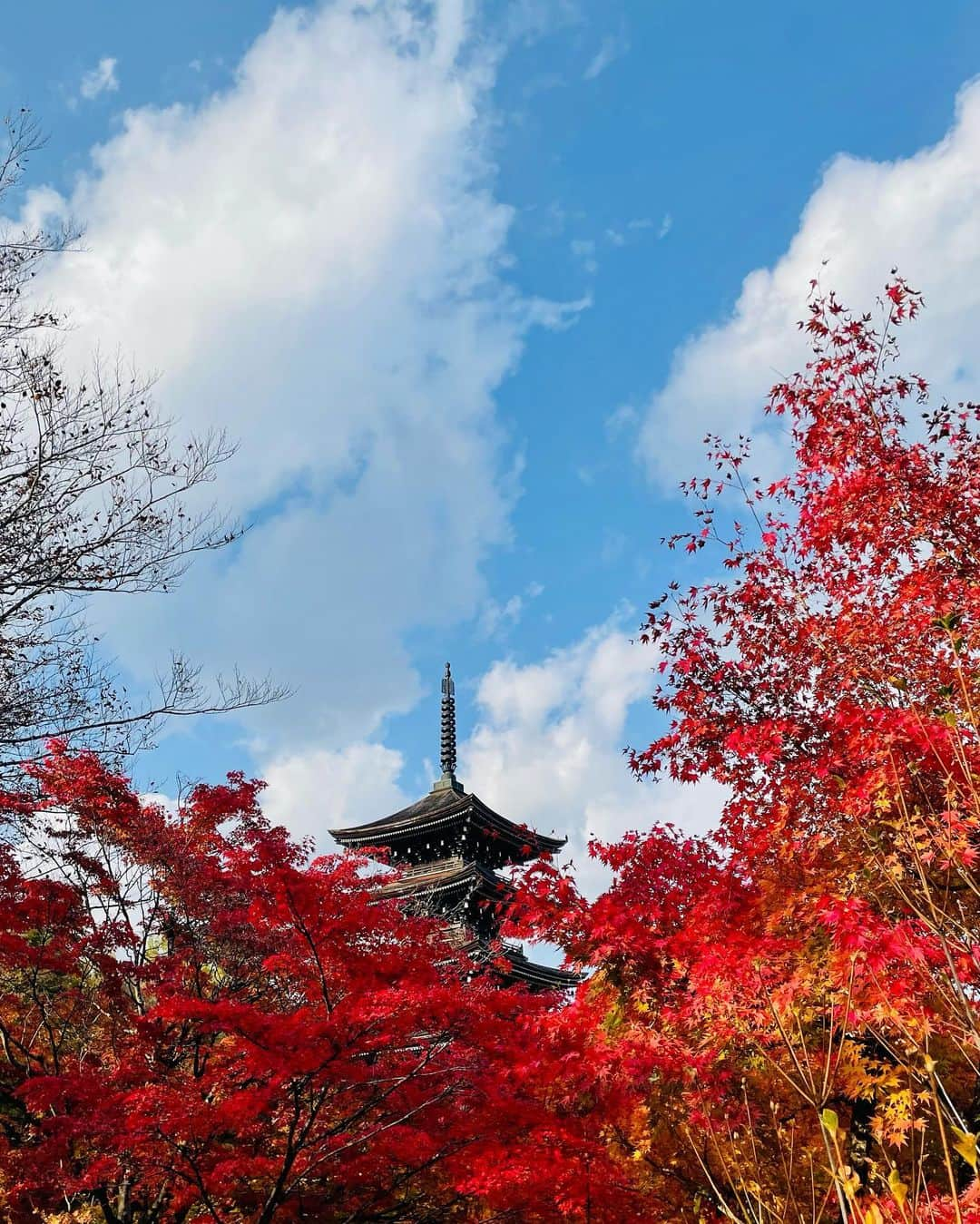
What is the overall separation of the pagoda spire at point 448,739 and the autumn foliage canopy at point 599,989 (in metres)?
21.2

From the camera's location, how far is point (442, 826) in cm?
2720

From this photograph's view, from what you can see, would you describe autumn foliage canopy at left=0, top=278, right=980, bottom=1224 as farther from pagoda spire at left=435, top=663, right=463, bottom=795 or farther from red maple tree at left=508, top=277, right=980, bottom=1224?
pagoda spire at left=435, top=663, right=463, bottom=795

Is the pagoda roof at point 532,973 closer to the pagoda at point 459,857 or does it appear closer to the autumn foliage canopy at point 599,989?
the pagoda at point 459,857

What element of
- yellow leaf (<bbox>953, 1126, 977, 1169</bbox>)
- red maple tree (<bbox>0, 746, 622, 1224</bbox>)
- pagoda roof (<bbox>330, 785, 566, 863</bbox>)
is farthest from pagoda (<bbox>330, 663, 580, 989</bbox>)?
yellow leaf (<bbox>953, 1126, 977, 1169</bbox>)

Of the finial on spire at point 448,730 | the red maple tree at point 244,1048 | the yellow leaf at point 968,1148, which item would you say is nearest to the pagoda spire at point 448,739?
the finial on spire at point 448,730

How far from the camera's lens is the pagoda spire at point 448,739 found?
31.7 meters

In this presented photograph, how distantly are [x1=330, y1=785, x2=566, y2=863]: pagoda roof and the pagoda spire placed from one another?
1705 millimetres

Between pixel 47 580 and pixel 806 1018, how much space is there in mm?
7097

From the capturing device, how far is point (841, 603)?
8.52m

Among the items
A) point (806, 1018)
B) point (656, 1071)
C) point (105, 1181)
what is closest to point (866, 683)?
point (806, 1018)

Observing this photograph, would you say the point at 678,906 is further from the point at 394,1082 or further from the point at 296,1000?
the point at 296,1000

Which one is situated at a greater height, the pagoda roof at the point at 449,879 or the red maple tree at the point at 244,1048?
the pagoda roof at the point at 449,879

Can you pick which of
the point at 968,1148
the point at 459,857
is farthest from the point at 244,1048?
the point at 459,857

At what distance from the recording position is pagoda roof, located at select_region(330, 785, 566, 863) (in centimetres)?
2675
